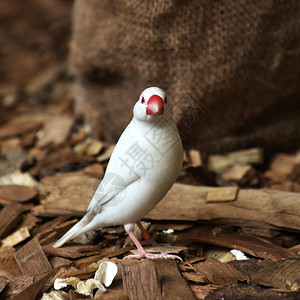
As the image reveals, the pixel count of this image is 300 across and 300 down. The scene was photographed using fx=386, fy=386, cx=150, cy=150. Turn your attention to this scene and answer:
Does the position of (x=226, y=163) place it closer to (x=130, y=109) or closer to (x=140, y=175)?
(x=130, y=109)

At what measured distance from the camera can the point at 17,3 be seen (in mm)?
3908

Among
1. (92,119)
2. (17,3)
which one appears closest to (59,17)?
(17,3)

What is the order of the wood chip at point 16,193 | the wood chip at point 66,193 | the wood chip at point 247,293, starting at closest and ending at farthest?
the wood chip at point 247,293
the wood chip at point 66,193
the wood chip at point 16,193

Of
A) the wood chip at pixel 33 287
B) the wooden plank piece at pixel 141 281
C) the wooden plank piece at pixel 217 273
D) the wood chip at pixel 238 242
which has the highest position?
the wood chip at pixel 33 287

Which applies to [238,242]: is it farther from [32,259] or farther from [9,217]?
[9,217]

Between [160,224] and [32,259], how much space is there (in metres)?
0.61

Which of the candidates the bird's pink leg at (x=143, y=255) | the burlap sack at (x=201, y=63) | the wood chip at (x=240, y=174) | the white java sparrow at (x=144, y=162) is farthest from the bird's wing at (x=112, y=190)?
the wood chip at (x=240, y=174)

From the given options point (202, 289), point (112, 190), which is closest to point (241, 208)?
point (202, 289)

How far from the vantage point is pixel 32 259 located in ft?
5.47

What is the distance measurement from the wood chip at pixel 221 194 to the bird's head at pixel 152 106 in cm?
62

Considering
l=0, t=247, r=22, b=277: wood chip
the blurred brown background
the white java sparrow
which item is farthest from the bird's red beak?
l=0, t=247, r=22, b=277: wood chip

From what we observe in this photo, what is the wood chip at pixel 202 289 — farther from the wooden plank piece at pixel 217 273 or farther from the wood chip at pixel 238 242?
the wood chip at pixel 238 242

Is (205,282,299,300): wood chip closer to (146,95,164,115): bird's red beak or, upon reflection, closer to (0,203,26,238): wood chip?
(146,95,164,115): bird's red beak

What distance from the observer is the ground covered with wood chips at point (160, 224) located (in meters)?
1.41
